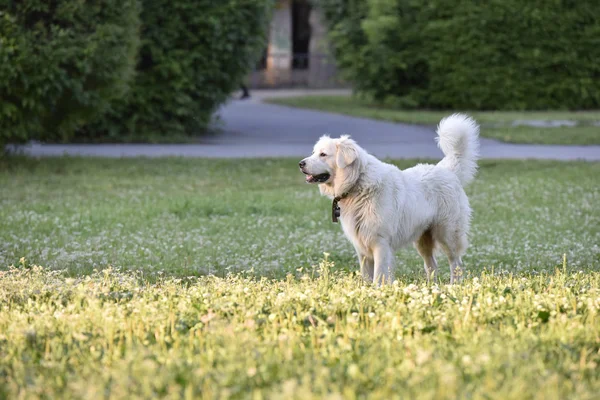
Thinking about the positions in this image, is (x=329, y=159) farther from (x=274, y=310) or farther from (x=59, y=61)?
(x=59, y=61)

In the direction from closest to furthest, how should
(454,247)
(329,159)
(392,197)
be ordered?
(329,159), (392,197), (454,247)

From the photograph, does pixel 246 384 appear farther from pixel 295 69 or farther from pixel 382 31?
pixel 295 69

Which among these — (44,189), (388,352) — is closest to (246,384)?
(388,352)

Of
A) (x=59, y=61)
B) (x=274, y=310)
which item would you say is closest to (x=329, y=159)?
(x=274, y=310)

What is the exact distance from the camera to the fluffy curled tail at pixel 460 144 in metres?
8.12

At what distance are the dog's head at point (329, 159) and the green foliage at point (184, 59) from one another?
13.0m

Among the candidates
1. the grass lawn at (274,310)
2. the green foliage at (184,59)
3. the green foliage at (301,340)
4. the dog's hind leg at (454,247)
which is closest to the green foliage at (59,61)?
the green foliage at (184,59)

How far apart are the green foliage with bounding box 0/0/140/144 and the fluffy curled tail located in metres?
8.84

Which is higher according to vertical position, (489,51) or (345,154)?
(489,51)

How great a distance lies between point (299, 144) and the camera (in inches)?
814

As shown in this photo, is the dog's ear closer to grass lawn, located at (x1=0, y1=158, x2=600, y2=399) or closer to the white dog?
the white dog

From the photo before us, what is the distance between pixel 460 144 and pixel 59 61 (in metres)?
9.02

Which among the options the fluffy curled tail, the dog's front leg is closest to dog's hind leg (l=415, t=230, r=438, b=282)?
the fluffy curled tail

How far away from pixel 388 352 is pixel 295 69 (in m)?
41.6
